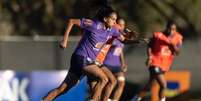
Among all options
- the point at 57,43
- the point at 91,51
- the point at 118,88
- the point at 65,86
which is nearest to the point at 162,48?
the point at 118,88

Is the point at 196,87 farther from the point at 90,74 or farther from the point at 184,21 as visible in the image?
the point at 90,74

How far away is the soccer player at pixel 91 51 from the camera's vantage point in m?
13.1

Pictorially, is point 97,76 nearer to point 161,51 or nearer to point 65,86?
point 65,86

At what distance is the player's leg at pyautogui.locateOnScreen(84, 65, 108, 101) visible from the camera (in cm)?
1315

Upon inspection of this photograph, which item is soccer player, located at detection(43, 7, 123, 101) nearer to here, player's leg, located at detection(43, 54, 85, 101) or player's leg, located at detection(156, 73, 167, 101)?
player's leg, located at detection(43, 54, 85, 101)

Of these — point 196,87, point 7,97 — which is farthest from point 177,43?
point 196,87

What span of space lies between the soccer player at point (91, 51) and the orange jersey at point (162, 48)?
13.8 ft

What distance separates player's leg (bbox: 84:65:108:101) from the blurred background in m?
1.06

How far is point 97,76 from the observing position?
1320 centimetres

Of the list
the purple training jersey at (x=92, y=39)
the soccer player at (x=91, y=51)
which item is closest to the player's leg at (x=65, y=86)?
the soccer player at (x=91, y=51)

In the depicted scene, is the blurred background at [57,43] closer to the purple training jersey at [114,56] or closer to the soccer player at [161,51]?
the purple training jersey at [114,56]

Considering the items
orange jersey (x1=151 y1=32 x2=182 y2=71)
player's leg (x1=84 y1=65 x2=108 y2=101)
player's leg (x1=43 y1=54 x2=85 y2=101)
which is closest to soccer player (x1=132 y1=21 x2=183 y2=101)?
orange jersey (x1=151 y1=32 x2=182 y2=71)

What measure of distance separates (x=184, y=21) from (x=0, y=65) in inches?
316

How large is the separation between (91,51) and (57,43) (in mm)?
12580
